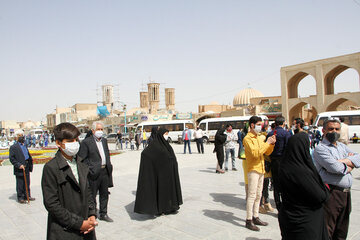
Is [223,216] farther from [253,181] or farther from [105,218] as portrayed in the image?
[105,218]

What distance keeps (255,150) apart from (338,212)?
4.23 feet

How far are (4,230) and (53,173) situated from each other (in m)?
3.22

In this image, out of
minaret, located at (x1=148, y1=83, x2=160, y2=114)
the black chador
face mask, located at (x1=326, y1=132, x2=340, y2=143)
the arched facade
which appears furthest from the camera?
minaret, located at (x1=148, y1=83, x2=160, y2=114)

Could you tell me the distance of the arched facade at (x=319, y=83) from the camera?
90.4ft

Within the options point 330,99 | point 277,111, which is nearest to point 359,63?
point 330,99

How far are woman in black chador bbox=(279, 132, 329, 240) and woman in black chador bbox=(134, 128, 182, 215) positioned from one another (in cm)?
251

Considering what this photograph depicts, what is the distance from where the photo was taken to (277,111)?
34031 mm

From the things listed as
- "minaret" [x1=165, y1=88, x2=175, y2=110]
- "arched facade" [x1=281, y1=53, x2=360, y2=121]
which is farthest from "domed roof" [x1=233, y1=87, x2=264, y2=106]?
"minaret" [x1=165, y1=88, x2=175, y2=110]

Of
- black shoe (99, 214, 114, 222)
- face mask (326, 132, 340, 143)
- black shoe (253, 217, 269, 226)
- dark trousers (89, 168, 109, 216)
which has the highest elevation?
face mask (326, 132, 340, 143)

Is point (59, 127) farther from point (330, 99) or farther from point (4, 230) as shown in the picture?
point (330, 99)

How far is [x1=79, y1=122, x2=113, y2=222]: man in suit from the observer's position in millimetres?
4574

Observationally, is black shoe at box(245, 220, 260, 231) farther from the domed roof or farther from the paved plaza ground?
the domed roof

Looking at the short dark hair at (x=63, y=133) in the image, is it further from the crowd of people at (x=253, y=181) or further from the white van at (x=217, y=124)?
the white van at (x=217, y=124)

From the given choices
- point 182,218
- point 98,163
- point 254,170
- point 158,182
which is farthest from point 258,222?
point 98,163
